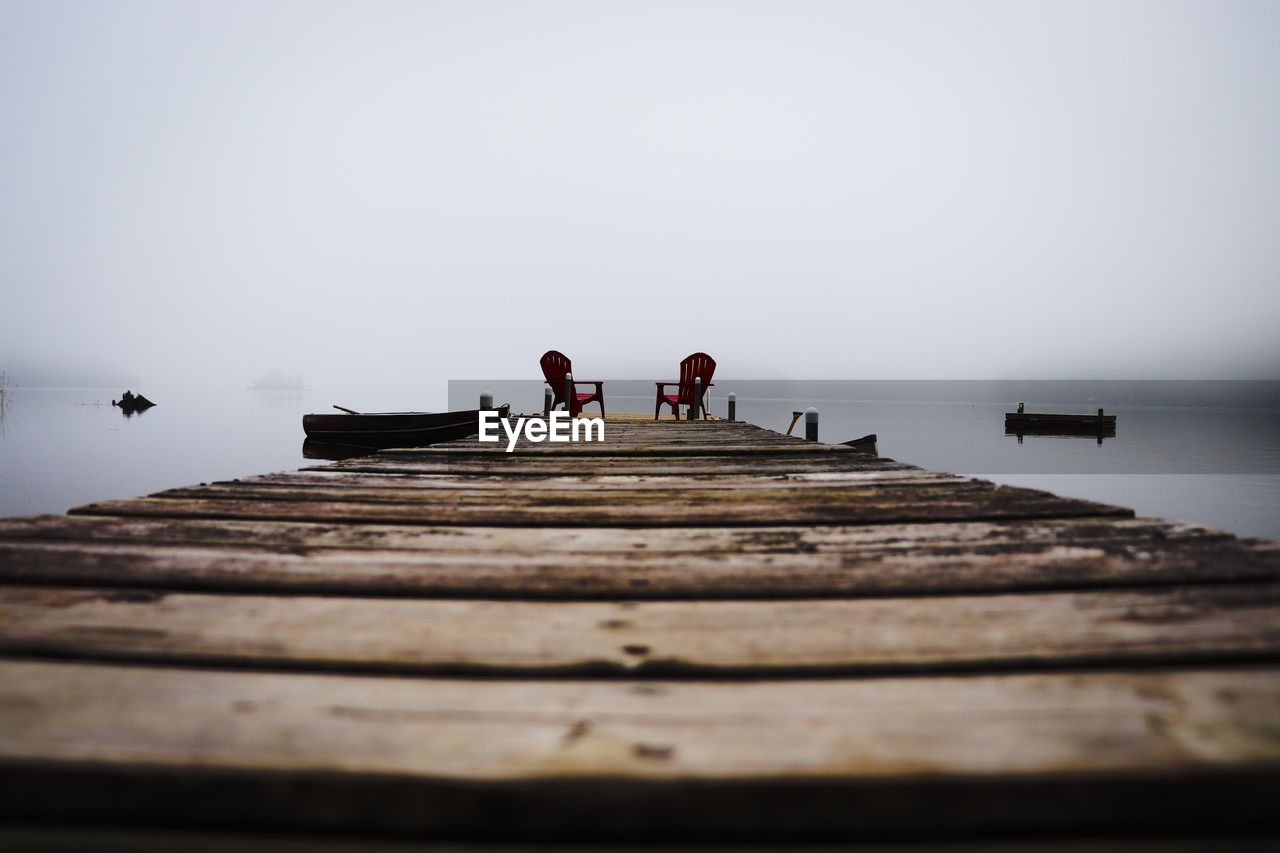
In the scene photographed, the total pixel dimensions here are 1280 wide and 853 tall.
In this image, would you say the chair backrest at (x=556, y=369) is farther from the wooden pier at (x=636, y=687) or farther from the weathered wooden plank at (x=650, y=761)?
the weathered wooden plank at (x=650, y=761)

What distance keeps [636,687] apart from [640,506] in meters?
1.31

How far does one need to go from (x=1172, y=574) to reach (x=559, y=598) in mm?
1216

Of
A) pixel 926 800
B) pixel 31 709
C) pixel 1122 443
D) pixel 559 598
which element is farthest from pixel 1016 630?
pixel 1122 443

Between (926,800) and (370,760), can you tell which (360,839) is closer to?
(370,760)

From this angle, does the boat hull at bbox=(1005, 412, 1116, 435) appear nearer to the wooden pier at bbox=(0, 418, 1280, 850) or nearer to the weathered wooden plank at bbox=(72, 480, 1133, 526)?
the weathered wooden plank at bbox=(72, 480, 1133, 526)

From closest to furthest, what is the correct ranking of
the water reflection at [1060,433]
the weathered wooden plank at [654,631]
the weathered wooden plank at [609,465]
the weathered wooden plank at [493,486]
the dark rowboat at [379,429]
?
the weathered wooden plank at [654,631]
the weathered wooden plank at [493,486]
the weathered wooden plank at [609,465]
the dark rowboat at [379,429]
the water reflection at [1060,433]

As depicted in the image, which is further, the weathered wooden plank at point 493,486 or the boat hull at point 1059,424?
the boat hull at point 1059,424

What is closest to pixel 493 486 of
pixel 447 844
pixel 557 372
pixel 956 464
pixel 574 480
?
pixel 574 480

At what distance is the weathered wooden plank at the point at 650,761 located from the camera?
590 mm

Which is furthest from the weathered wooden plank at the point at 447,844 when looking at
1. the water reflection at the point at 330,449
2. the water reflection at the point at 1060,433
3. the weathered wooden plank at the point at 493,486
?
the water reflection at the point at 1060,433

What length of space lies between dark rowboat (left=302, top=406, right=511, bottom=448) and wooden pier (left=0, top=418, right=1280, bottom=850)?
12.4 meters

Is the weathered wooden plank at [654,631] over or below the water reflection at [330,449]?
over

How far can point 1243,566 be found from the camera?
1.22m

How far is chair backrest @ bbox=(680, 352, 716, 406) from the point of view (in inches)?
381
